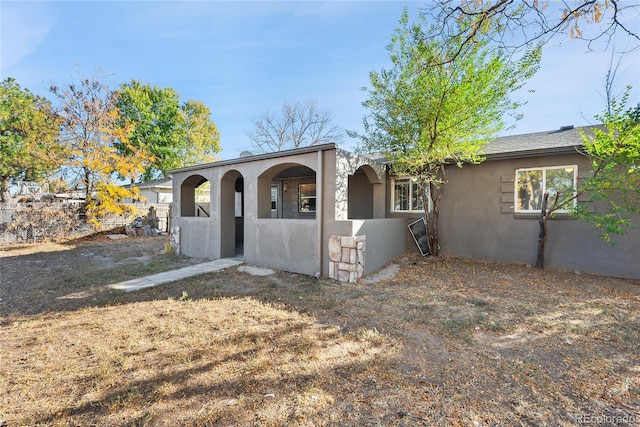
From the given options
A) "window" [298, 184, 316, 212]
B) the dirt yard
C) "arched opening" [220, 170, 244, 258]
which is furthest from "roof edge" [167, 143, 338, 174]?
"window" [298, 184, 316, 212]

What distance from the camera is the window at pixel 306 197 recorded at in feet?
37.2

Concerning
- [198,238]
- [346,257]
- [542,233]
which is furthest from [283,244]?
[542,233]

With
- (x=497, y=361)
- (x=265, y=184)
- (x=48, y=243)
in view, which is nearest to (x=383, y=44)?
(x=265, y=184)

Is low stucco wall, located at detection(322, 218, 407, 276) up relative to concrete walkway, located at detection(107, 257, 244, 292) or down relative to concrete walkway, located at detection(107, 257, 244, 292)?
up

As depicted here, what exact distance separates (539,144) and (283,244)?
7511 mm

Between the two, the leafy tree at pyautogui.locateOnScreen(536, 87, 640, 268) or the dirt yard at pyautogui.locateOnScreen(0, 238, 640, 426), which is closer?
the dirt yard at pyautogui.locateOnScreen(0, 238, 640, 426)

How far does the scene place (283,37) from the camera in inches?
346

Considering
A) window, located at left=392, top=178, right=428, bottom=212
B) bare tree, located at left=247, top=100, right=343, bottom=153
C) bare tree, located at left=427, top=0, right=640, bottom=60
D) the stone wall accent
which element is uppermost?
bare tree, located at left=247, top=100, right=343, bottom=153

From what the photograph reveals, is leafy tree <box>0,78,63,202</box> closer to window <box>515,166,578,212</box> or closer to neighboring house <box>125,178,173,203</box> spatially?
neighboring house <box>125,178,173,203</box>

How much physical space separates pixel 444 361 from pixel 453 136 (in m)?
5.76

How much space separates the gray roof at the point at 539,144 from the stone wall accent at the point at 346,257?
15.3 ft

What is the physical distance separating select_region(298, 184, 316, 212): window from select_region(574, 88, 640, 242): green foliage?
25.9 ft

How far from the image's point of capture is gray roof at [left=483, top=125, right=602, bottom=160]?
270 inches

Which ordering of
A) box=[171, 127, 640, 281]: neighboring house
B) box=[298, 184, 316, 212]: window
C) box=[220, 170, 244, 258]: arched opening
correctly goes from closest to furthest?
box=[171, 127, 640, 281]: neighboring house
box=[220, 170, 244, 258]: arched opening
box=[298, 184, 316, 212]: window
